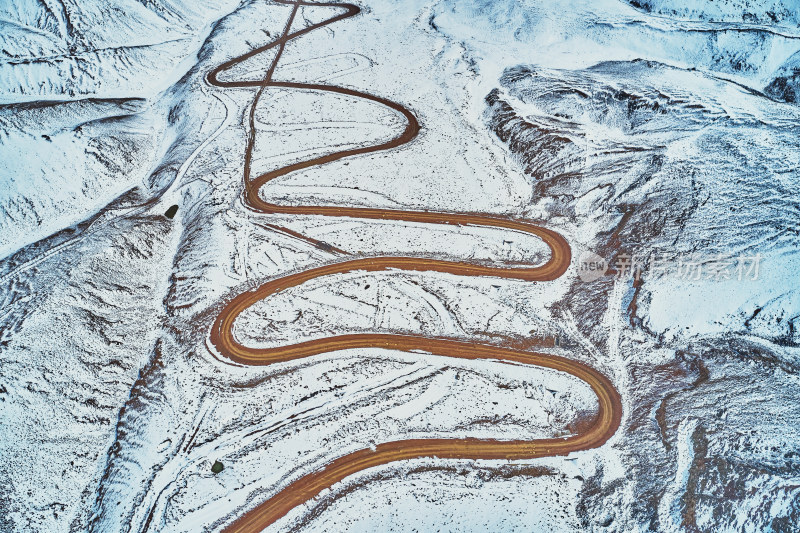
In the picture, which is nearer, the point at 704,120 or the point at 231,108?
the point at 704,120

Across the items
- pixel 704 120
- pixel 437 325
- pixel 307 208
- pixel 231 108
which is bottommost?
pixel 437 325

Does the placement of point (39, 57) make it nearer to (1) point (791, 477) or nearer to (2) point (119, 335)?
(2) point (119, 335)

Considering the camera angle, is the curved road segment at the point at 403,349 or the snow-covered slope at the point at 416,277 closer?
the snow-covered slope at the point at 416,277

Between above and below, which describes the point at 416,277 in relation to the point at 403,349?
above

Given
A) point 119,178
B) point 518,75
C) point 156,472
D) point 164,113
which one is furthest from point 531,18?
point 156,472

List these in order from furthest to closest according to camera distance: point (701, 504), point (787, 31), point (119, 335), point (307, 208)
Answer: point (787, 31)
point (307, 208)
point (119, 335)
point (701, 504)

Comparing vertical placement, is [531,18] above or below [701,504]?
above

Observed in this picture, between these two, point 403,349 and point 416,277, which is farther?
point 416,277

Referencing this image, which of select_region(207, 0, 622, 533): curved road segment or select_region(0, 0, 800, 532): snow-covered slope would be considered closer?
select_region(0, 0, 800, 532): snow-covered slope
